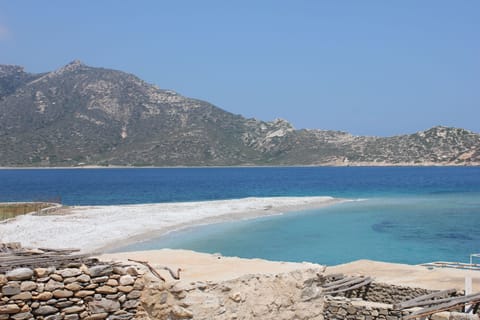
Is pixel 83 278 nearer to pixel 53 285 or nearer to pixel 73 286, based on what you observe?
pixel 73 286

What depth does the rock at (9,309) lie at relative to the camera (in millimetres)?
8062

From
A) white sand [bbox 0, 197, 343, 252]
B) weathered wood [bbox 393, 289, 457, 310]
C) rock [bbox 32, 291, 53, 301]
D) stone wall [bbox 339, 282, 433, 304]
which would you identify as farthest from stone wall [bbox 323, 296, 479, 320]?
white sand [bbox 0, 197, 343, 252]

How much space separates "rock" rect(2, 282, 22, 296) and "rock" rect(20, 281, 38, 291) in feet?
0.19

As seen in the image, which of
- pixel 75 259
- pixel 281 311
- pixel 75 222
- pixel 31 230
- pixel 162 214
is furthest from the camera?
pixel 162 214

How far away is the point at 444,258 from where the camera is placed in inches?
1222

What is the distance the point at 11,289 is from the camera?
8.13 metres

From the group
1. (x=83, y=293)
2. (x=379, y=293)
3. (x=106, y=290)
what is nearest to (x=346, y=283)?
(x=379, y=293)

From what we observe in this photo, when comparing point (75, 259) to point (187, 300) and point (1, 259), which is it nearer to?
point (1, 259)

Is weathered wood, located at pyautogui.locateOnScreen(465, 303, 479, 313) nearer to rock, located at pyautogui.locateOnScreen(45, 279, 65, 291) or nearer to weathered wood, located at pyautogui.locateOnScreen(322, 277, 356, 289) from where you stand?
weathered wood, located at pyautogui.locateOnScreen(322, 277, 356, 289)

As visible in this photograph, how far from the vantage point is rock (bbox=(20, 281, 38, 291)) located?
820 centimetres

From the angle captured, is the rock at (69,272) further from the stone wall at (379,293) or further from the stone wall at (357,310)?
the stone wall at (379,293)

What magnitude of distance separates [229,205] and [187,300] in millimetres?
53220

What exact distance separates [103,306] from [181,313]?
1.20m

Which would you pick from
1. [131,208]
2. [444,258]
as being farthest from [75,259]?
[131,208]
